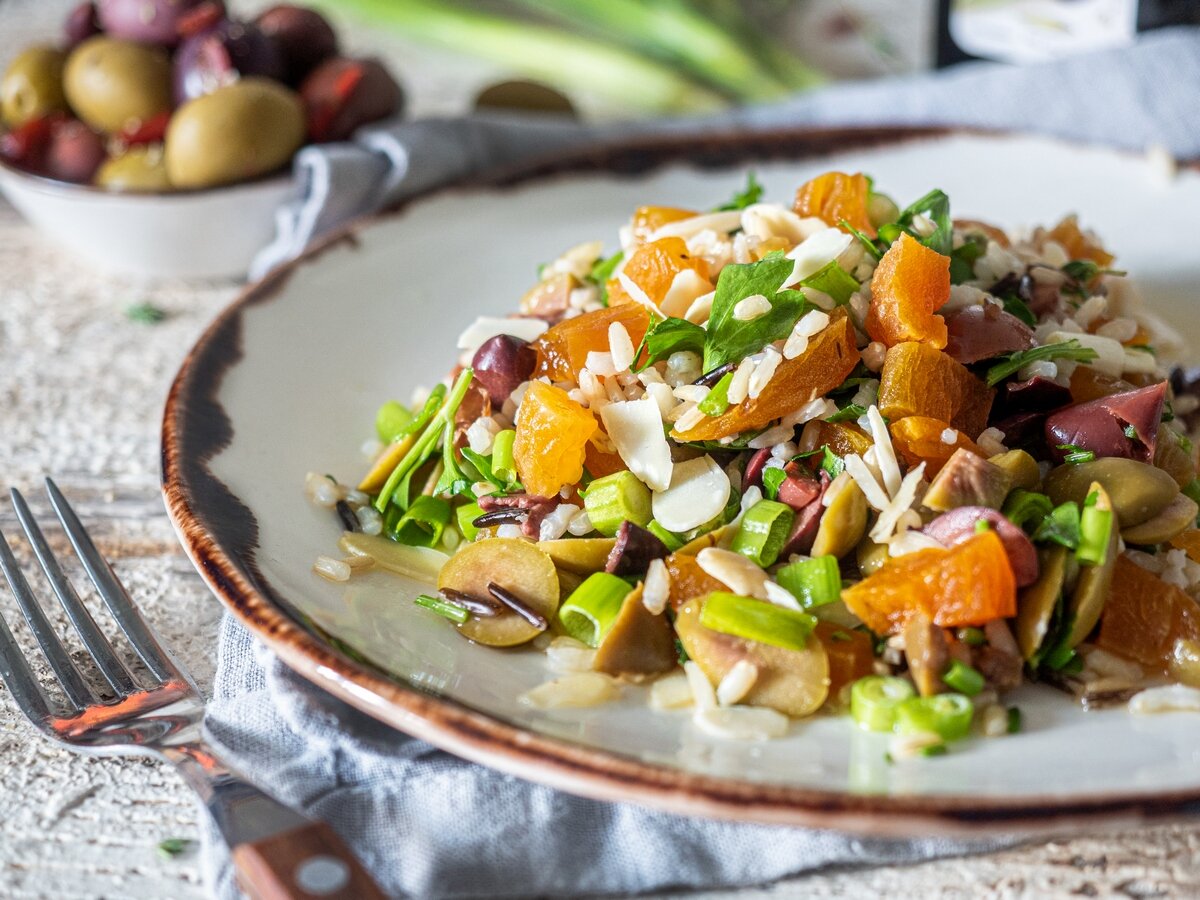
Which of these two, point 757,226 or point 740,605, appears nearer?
point 740,605

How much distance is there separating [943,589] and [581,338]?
0.72m

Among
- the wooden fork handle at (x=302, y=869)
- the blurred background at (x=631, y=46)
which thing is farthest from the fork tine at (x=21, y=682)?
the blurred background at (x=631, y=46)

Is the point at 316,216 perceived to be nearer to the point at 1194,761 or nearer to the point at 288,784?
the point at 288,784

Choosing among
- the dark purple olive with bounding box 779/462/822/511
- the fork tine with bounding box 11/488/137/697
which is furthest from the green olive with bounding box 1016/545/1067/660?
A: the fork tine with bounding box 11/488/137/697

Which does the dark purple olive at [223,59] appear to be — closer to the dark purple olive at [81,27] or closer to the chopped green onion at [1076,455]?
the dark purple olive at [81,27]

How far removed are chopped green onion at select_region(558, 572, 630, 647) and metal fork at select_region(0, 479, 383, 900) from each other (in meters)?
0.46

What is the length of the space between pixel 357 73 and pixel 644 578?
2.02 metres

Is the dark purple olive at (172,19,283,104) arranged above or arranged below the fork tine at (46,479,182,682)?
above

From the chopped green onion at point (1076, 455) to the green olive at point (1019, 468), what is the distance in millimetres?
53

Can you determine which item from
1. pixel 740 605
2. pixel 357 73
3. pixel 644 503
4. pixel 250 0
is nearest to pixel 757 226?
pixel 644 503

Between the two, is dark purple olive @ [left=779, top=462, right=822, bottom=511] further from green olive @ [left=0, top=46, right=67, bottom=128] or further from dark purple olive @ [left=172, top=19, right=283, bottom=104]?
green olive @ [left=0, top=46, right=67, bottom=128]

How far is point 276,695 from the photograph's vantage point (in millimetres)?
1710

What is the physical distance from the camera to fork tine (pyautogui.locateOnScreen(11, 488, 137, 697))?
5.88 ft

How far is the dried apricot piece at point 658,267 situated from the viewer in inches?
78.9
